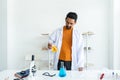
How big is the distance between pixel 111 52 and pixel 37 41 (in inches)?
61.8

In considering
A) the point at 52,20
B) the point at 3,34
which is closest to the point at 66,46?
the point at 52,20

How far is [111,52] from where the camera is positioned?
373cm

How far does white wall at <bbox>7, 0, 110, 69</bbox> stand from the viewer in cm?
382

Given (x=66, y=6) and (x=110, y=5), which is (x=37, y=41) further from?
(x=110, y=5)

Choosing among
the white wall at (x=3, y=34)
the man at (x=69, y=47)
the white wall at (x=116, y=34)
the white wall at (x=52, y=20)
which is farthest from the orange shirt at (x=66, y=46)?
the white wall at (x=3, y=34)

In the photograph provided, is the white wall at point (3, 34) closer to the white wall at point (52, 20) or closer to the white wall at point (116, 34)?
the white wall at point (52, 20)

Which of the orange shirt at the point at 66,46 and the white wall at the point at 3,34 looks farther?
the white wall at the point at 3,34

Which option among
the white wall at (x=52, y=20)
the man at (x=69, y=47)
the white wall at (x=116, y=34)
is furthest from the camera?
the white wall at (x=52, y=20)

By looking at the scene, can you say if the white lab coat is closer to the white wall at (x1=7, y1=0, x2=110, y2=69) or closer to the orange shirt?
the orange shirt

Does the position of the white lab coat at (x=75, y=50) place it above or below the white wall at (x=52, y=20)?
below

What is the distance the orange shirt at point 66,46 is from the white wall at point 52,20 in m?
1.31

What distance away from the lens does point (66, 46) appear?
2508 millimetres

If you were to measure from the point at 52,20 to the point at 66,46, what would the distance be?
1.46 metres

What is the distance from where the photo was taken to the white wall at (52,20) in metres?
3.82
